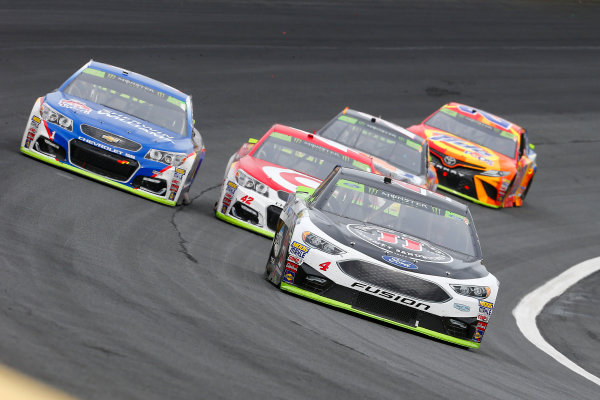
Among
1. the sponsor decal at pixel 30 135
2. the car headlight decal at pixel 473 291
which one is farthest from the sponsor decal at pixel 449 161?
the car headlight decal at pixel 473 291

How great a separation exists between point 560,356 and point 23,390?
21.0ft

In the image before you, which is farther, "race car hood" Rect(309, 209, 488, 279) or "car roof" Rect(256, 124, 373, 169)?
"car roof" Rect(256, 124, 373, 169)

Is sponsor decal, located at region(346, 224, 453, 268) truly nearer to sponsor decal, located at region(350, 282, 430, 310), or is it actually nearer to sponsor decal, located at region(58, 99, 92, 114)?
sponsor decal, located at region(350, 282, 430, 310)

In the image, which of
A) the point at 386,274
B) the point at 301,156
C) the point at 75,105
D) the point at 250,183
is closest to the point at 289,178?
the point at 250,183

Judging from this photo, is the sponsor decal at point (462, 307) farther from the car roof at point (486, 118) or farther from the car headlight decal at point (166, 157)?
the car roof at point (486, 118)

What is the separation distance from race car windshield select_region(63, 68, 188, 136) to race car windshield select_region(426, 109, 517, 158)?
7651 mm

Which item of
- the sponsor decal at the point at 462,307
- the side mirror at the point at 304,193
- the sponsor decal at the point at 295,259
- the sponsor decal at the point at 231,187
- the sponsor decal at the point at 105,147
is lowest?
the sponsor decal at the point at 231,187

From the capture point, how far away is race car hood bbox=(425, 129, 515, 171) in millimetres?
20188

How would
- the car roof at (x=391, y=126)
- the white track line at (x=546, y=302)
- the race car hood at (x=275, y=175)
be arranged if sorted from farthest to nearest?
the car roof at (x=391, y=126) < the race car hood at (x=275, y=175) < the white track line at (x=546, y=302)

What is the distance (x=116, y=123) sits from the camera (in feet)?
45.6

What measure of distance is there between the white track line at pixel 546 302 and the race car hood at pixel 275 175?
2911mm

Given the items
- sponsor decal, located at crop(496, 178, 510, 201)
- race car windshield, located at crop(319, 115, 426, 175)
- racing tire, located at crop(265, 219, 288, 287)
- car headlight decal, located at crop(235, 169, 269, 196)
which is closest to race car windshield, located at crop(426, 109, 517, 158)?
sponsor decal, located at crop(496, 178, 510, 201)

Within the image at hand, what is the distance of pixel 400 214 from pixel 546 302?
13.2ft

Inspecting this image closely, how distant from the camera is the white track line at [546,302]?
33.6 feet
